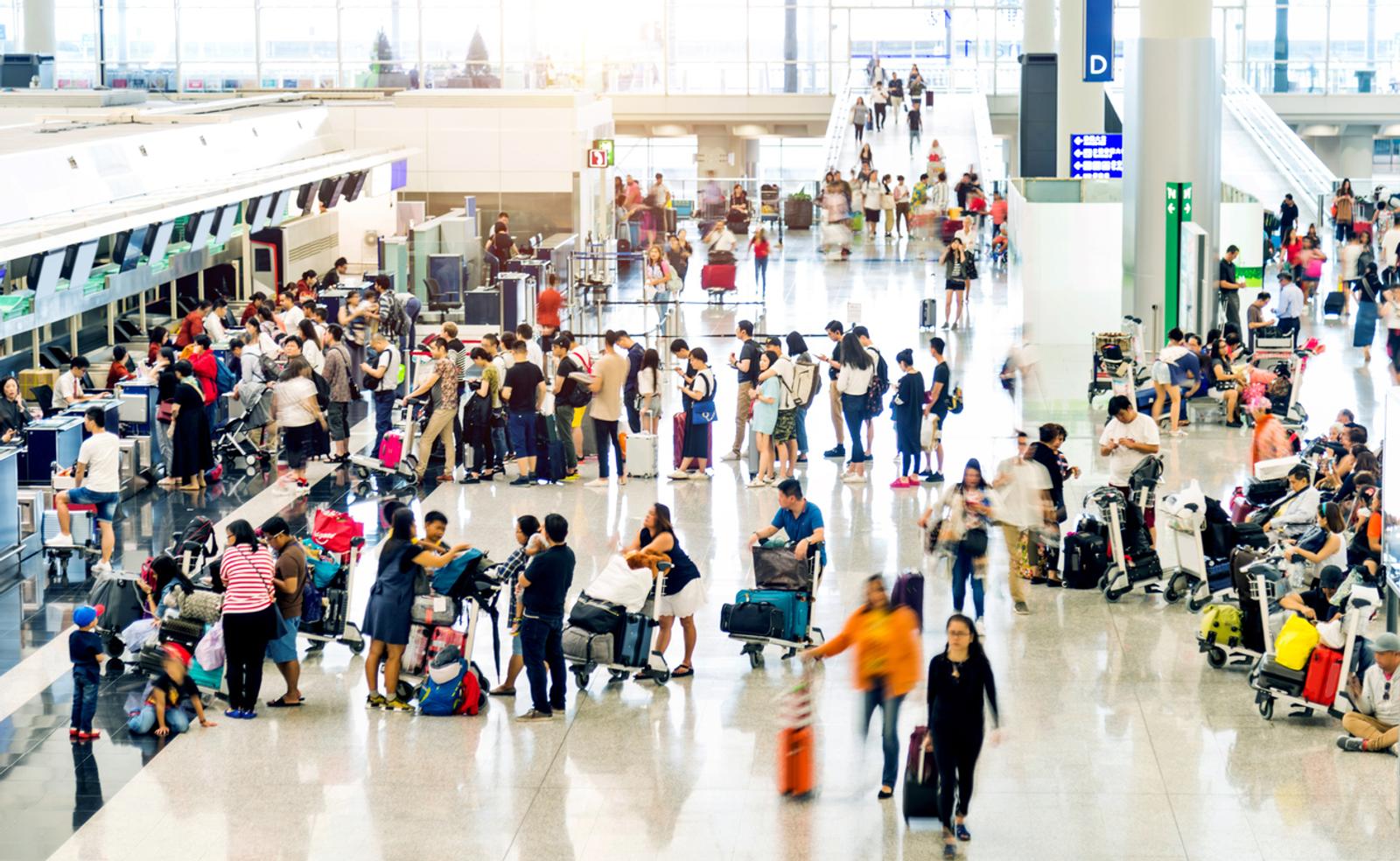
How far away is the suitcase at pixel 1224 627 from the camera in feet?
37.6

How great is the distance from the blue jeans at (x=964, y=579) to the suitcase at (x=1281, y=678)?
224 cm

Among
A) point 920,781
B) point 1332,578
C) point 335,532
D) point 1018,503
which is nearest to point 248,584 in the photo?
point 335,532

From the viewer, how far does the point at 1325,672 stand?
410 inches

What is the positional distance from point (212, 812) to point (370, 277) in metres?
18.1

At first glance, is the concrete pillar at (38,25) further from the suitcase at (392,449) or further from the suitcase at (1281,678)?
the suitcase at (1281,678)

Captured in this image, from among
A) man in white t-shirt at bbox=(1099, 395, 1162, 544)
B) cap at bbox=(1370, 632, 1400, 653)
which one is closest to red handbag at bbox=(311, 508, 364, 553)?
man in white t-shirt at bbox=(1099, 395, 1162, 544)

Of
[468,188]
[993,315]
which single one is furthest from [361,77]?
[993,315]

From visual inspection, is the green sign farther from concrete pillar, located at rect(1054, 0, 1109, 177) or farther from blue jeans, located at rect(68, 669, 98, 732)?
blue jeans, located at rect(68, 669, 98, 732)

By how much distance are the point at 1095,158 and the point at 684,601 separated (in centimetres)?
1750

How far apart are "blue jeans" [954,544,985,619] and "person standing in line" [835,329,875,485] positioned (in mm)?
4579

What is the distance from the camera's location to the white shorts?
1137cm

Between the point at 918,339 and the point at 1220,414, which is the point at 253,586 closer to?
the point at 1220,414

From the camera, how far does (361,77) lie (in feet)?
136

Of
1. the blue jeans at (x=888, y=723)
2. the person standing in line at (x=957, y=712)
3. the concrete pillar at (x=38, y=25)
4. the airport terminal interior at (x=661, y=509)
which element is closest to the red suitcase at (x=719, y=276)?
the airport terminal interior at (x=661, y=509)
